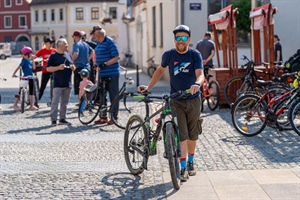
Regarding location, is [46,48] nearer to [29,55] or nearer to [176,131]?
[29,55]

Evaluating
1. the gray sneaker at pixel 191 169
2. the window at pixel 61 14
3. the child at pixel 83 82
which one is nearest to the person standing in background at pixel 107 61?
the child at pixel 83 82

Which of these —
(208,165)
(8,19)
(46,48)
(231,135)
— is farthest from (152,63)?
(8,19)

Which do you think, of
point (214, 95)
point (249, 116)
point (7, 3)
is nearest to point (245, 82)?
point (214, 95)

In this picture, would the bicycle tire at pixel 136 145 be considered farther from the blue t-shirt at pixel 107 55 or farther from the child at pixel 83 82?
the child at pixel 83 82

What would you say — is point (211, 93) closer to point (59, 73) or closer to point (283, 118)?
point (59, 73)

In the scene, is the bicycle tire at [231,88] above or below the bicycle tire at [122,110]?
above

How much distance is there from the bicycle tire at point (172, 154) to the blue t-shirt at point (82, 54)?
26.4 ft

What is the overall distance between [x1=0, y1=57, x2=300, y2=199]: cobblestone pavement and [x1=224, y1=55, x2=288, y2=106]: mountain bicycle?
0.99 meters

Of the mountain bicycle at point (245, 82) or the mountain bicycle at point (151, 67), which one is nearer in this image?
the mountain bicycle at point (245, 82)

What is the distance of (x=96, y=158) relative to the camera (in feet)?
32.7

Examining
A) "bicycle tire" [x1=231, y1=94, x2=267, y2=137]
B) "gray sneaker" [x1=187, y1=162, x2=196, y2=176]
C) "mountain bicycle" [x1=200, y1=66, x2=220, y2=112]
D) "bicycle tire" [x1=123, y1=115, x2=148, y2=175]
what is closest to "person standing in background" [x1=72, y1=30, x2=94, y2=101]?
"mountain bicycle" [x1=200, y1=66, x2=220, y2=112]

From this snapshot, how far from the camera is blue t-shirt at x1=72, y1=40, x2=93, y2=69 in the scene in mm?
15773

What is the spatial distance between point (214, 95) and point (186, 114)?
7409mm

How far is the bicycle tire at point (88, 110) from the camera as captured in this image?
13602 millimetres
